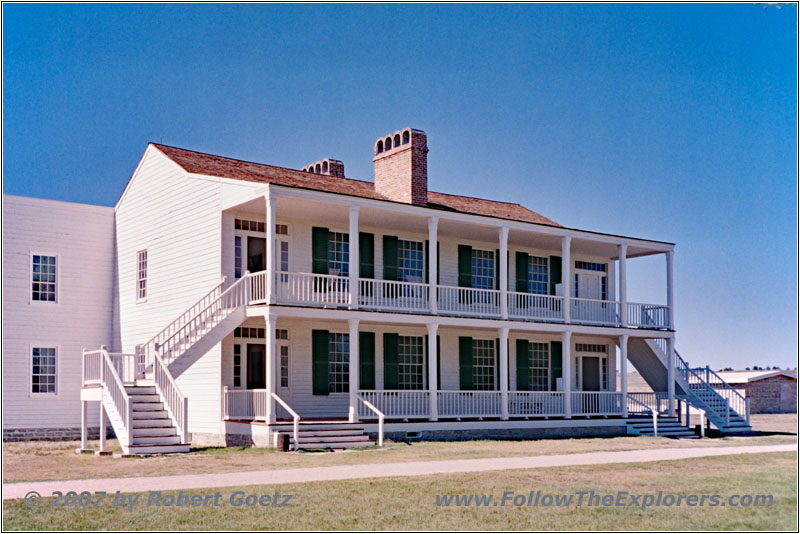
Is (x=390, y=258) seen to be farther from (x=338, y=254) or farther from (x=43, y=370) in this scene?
(x=43, y=370)

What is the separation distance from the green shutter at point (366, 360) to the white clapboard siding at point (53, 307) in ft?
24.7

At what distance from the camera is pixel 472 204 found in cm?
3222

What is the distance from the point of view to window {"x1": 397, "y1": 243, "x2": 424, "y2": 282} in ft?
90.5

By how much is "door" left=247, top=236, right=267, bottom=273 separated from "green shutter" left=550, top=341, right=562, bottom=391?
10682 mm

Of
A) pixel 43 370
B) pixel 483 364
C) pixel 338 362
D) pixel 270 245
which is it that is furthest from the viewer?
pixel 483 364

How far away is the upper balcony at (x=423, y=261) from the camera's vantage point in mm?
23750

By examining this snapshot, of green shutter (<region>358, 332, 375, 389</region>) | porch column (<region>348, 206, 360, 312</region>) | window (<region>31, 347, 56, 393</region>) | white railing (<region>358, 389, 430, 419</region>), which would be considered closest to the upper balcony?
porch column (<region>348, 206, 360, 312</region>)

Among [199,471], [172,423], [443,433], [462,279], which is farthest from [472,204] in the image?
[199,471]

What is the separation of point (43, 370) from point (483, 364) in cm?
1234

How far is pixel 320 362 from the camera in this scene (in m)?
25.1

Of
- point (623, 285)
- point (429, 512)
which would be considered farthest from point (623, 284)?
point (429, 512)

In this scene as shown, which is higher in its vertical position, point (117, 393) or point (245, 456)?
point (117, 393)

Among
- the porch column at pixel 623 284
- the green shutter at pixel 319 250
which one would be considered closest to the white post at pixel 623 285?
the porch column at pixel 623 284

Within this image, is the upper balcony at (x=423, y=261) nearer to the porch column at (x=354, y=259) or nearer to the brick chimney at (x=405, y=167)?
the porch column at (x=354, y=259)
